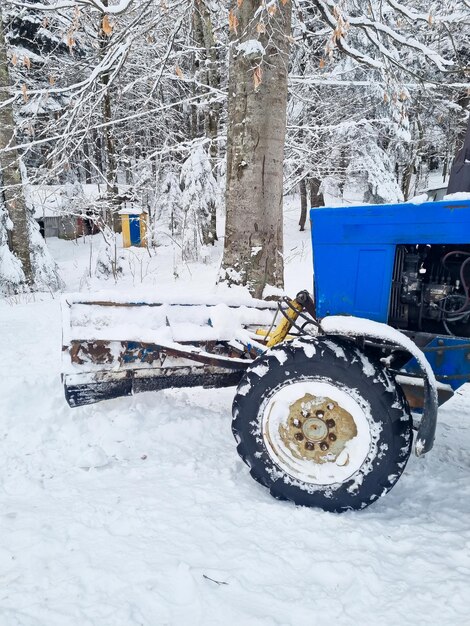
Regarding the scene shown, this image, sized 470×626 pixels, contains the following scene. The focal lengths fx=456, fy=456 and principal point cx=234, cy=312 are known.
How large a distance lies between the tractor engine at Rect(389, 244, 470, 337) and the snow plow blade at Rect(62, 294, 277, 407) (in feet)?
3.31

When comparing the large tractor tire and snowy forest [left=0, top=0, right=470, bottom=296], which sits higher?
snowy forest [left=0, top=0, right=470, bottom=296]

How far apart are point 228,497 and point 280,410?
A: 54cm

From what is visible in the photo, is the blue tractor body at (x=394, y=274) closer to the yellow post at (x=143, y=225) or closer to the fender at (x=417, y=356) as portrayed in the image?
the fender at (x=417, y=356)

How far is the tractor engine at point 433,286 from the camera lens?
8.27ft

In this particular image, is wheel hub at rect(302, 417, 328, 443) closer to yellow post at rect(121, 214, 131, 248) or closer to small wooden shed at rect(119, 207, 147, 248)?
small wooden shed at rect(119, 207, 147, 248)

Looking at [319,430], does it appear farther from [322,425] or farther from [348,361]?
[348,361]

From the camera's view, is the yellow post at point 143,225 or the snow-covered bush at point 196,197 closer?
the snow-covered bush at point 196,197

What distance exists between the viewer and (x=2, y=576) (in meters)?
1.80

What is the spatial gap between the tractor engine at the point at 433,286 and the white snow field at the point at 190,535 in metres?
0.96

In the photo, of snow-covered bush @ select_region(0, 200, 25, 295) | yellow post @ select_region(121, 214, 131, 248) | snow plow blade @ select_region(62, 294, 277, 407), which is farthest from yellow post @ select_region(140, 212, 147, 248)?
snow plow blade @ select_region(62, 294, 277, 407)

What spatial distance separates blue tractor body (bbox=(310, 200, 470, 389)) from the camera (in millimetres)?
2461

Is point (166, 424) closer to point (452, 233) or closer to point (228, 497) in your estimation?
point (228, 497)

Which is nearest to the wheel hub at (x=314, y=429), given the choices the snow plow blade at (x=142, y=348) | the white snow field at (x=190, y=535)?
the white snow field at (x=190, y=535)

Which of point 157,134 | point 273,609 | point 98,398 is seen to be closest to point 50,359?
point 98,398
